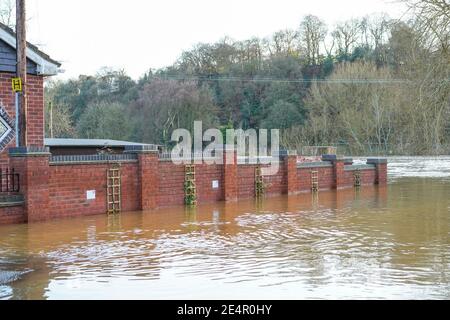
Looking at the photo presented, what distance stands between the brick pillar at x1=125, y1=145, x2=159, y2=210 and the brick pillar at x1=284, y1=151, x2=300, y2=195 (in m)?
7.16

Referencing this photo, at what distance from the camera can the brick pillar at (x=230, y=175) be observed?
2289cm

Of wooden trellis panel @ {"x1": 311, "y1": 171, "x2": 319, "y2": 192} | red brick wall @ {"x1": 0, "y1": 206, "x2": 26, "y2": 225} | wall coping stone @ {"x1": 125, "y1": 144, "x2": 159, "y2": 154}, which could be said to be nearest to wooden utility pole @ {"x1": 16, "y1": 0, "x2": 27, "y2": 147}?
red brick wall @ {"x1": 0, "y1": 206, "x2": 26, "y2": 225}

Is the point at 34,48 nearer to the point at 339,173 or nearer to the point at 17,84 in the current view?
the point at 17,84

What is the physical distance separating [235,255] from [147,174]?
9.15m

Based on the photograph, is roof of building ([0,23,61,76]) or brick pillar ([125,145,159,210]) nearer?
roof of building ([0,23,61,76])

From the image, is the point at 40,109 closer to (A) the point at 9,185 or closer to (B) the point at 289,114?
(A) the point at 9,185

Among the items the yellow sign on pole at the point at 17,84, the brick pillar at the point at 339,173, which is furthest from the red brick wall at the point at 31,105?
the brick pillar at the point at 339,173

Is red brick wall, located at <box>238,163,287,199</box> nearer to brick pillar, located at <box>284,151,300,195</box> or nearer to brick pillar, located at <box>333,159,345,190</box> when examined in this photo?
brick pillar, located at <box>284,151,300,195</box>

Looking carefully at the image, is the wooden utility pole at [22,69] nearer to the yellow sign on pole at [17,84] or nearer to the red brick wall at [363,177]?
the yellow sign on pole at [17,84]

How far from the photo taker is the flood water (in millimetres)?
8414

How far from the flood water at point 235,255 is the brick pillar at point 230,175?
2957 mm

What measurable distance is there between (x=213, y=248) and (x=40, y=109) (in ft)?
29.6

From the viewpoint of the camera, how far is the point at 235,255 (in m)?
11.1
